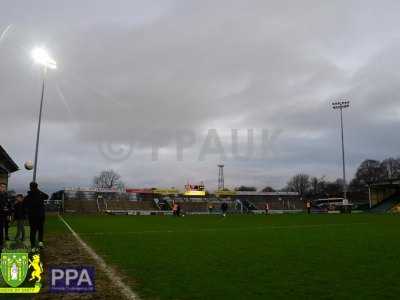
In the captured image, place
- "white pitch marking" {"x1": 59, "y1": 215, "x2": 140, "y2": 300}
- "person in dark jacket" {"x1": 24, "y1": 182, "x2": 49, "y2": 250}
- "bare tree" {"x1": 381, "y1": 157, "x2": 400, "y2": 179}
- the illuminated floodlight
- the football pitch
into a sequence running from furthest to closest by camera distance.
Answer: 1. "bare tree" {"x1": 381, "y1": 157, "x2": 400, "y2": 179}
2. the illuminated floodlight
3. "person in dark jacket" {"x1": 24, "y1": 182, "x2": 49, "y2": 250}
4. the football pitch
5. "white pitch marking" {"x1": 59, "y1": 215, "x2": 140, "y2": 300}

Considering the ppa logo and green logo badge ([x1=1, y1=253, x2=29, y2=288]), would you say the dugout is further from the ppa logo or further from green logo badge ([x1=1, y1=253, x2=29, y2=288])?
→ green logo badge ([x1=1, y1=253, x2=29, y2=288])

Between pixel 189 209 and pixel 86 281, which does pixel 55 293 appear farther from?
pixel 189 209

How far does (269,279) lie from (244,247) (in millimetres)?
5702

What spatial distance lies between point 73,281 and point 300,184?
516 feet

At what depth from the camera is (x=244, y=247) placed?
13930 mm

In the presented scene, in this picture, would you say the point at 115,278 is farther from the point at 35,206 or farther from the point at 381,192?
the point at 381,192

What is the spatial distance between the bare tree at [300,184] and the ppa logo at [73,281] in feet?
508

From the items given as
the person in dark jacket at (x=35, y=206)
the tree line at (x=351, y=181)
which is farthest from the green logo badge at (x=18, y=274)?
the tree line at (x=351, y=181)

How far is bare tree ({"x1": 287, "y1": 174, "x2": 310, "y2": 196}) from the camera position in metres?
158

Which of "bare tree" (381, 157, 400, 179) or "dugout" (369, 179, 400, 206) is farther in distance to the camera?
"bare tree" (381, 157, 400, 179)

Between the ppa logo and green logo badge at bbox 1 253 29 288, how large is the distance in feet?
1.92

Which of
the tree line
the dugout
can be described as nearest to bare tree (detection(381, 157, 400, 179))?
the tree line

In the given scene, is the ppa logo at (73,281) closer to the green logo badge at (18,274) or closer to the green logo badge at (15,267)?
the green logo badge at (18,274)

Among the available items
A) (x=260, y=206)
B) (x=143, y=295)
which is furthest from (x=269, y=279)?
(x=260, y=206)
